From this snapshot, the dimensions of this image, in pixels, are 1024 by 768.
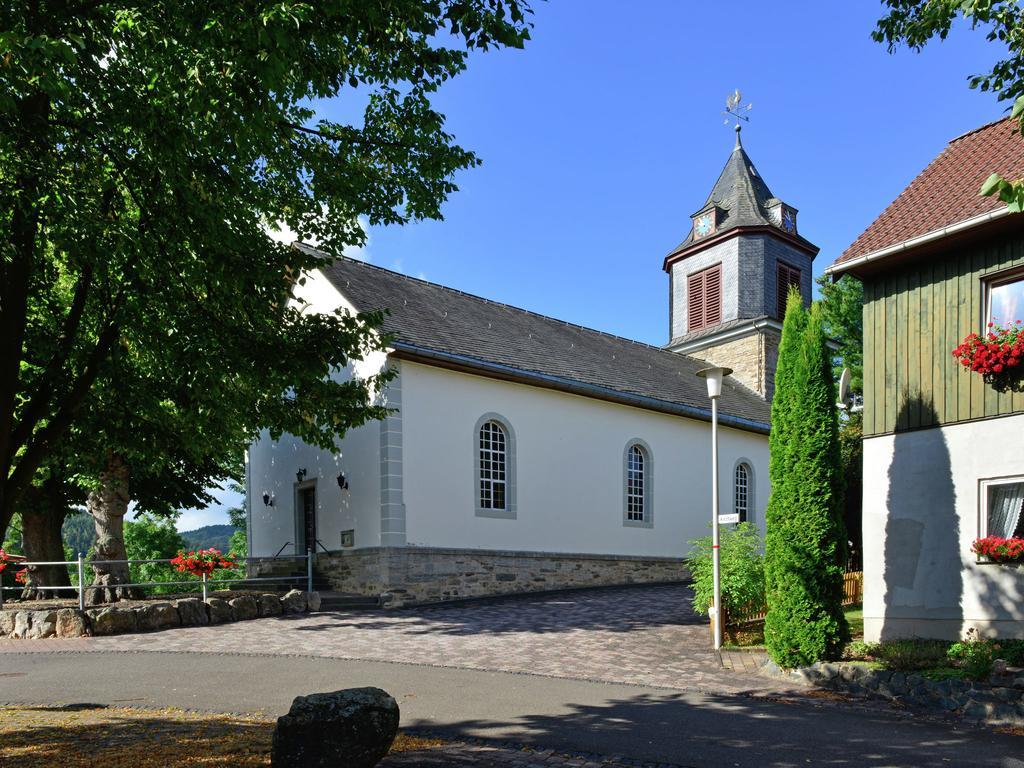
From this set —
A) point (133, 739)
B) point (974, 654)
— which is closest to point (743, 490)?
point (974, 654)

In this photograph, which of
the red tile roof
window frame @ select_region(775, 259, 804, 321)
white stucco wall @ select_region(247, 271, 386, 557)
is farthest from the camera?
window frame @ select_region(775, 259, 804, 321)

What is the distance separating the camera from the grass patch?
6.15 meters

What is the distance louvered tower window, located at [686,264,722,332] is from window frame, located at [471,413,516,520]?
12.9 m

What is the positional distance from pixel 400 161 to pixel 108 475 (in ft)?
36.3

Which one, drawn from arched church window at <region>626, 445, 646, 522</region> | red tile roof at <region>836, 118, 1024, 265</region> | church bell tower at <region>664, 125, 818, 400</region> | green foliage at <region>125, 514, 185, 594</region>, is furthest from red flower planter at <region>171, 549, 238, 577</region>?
green foliage at <region>125, 514, 185, 594</region>

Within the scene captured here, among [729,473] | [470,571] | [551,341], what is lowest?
[470,571]

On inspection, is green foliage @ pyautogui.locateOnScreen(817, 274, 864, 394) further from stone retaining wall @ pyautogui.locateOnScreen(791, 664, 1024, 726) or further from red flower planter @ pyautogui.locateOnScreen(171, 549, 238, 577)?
red flower planter @ pyautogui.locateOnScreen(171, 549, 238, 577)

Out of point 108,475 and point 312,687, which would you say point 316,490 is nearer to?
point 108,475

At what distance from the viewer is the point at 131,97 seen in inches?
257

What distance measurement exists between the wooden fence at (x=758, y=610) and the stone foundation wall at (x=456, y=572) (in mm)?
6432

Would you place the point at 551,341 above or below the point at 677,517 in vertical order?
above

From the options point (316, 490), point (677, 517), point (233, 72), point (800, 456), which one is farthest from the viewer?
point (677, 517)

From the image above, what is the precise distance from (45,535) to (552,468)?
1210cm

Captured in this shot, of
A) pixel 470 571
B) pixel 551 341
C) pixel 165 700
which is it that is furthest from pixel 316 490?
pixel 165 700
